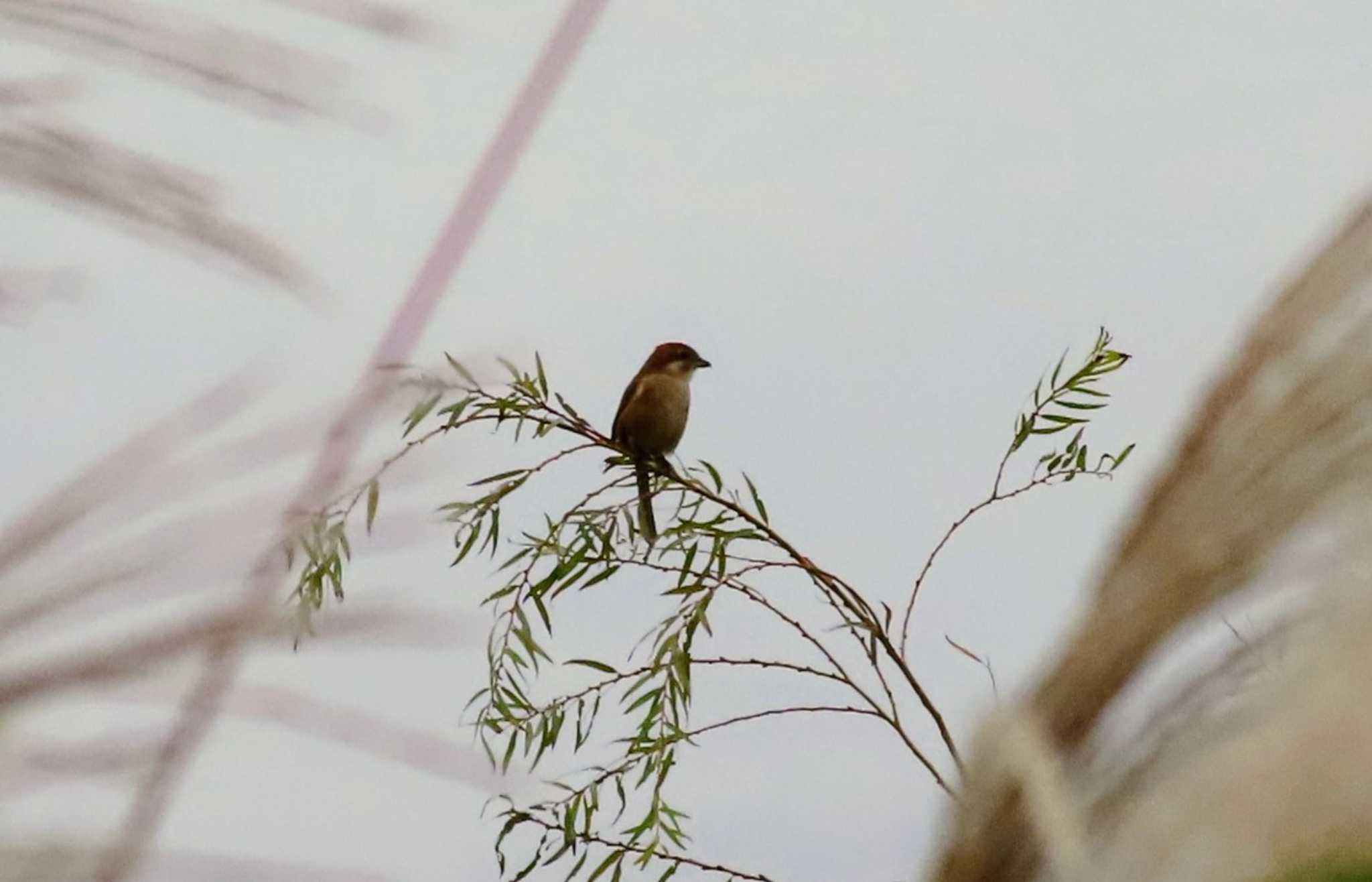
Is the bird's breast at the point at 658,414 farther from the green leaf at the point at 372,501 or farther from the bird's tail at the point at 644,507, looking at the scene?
the green leaf at the point at 372,501

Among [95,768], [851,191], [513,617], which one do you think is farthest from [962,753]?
[851,191]

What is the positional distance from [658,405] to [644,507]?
0.26ft

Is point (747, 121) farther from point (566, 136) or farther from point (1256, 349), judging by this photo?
point (1256, 349)

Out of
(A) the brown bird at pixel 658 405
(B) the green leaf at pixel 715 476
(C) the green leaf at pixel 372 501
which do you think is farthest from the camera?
(A) the brown bird at pixel 658 405

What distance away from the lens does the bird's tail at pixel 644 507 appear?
29.6 inches

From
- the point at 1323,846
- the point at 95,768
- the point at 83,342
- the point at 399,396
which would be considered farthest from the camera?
the point at 83,342

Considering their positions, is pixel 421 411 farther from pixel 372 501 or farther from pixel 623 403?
pixel 623 403

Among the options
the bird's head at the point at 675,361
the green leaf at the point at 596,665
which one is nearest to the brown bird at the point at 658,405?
the bird's head at the point at 675,361

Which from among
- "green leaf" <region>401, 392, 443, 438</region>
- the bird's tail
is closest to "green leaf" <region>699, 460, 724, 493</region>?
the bird's tail

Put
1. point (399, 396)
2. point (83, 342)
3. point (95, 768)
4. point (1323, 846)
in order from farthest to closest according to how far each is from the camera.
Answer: point (83, 342)
point (399, 396)
point (95, 768)
point (1323, 846)

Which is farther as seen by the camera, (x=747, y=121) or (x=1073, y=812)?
(x=747, y=121)

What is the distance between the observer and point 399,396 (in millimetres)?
725

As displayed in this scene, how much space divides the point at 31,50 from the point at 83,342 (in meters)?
0.17

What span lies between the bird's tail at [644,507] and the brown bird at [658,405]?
17 millimetres
